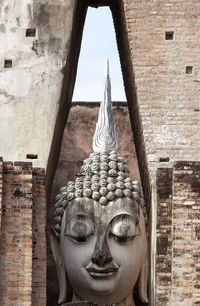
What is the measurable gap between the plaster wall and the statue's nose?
107cm

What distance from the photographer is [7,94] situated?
2039 cm

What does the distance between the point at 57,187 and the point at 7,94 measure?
2265mm

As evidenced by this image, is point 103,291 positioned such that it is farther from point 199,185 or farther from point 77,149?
point 77,149

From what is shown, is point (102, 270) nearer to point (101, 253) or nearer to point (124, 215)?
point (101, 253)

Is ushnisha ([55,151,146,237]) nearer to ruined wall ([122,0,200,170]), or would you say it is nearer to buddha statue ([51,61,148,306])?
buddha statue ([51,61,148,306])

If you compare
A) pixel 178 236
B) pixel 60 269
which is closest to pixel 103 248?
pixel 60 269

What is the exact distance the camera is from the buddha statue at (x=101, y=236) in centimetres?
1970

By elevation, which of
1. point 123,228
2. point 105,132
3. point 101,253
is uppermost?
point 105,132

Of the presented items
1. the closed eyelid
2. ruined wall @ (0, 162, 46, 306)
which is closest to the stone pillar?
ruined wall @ (0, 162, 46, 306)

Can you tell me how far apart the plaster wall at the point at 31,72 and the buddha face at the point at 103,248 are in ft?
2.42

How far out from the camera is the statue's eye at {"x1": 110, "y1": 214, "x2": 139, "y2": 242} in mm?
19719

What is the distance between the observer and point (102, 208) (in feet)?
65.1

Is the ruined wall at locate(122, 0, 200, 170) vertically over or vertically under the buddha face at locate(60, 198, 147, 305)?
over

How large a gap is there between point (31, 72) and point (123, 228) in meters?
1.97
